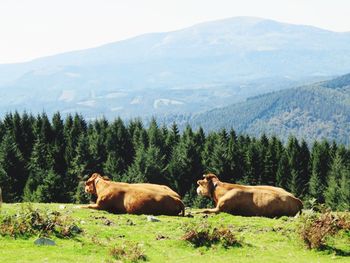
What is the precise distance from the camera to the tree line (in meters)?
79.5

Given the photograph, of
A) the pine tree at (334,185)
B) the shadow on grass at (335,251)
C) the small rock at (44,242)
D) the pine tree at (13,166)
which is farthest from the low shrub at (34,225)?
the pine tree at (334,185)

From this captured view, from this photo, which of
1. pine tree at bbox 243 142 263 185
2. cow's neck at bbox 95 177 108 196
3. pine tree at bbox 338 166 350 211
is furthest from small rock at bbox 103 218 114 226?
pine tree at bbox 243 142 263 185

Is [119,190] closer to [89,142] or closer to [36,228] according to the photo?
[36,228]

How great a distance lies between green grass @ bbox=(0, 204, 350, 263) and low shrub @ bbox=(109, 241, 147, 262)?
17 centimetres

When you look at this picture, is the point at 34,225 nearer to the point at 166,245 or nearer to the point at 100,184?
the point at 166,245

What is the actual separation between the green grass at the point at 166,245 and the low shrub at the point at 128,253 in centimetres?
17

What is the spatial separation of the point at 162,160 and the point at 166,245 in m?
72.9

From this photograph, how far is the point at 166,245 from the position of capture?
1773 cm

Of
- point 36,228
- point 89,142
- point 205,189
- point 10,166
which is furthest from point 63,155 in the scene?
point 36,228

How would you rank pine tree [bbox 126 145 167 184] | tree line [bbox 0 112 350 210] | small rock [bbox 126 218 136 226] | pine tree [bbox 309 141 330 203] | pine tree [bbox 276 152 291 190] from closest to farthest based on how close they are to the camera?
small rock [bbox 126 218 136 226], tree line [bbox 0 112 350 210], pine tree [bbox 309 141 330 203], pine tree [bbox 126 145 167 184], pine tree [bbox 276 152 291 190]

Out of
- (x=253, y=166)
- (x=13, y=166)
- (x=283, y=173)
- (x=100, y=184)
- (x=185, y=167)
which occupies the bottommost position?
(x=283, y=173)

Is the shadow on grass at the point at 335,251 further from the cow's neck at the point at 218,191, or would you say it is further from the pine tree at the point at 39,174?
the pine tree at the point at 39,174

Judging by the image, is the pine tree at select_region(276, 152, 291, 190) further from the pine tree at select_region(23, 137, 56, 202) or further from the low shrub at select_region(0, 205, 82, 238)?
the low shrub at select_region(0, 205, 82, 238)

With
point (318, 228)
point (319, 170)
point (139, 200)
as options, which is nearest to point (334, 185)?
point (319, 170)
